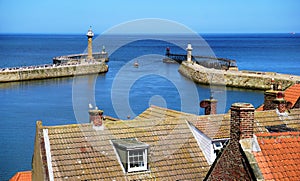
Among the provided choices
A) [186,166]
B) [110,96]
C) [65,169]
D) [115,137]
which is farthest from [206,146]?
[110,96]

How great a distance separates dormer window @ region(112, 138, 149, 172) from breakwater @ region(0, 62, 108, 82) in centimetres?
7872

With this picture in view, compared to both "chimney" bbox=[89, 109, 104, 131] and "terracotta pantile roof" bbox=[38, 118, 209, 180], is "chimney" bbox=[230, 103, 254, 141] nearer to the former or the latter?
"terracotta pantile roof" bbox=[38, 118, 209, 180]

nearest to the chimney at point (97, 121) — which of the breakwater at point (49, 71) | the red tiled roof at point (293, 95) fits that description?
the red tiled roof at point (293, 95)

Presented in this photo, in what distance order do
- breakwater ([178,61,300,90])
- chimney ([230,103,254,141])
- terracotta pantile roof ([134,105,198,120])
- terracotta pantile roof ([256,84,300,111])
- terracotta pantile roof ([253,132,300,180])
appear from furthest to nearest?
breakwater ([178,61,300,90]), terracotta pantile roof ([256,84,300,111]), terracotta pantile roof ([134,105,198,120]), chimney ([230,103,254,141]), terracotta pantile roof ([253,132,300,180])

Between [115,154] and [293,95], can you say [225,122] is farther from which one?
[293,95]

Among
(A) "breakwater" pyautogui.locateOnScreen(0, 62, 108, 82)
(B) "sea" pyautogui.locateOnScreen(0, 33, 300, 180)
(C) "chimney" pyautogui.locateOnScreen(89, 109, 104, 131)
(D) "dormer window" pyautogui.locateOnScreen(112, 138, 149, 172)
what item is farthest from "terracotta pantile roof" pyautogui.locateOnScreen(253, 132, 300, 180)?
(A) "breakwater" pyautogui.locateOnScreen(0, 62, 108, 82)

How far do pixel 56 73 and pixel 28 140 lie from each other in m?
62.0

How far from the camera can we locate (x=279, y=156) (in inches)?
444

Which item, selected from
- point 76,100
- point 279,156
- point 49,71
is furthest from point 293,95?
point 49,71

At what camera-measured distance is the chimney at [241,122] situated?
1098cm

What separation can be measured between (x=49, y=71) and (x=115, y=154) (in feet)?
285

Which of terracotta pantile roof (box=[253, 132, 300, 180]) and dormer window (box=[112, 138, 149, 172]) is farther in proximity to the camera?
dormer window (box=[112, 138, 149, 172])

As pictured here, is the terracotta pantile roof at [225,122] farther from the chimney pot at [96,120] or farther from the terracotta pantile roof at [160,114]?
the chimney pot at [96,120]

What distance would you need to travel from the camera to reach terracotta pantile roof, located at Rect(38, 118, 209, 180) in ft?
50.1
